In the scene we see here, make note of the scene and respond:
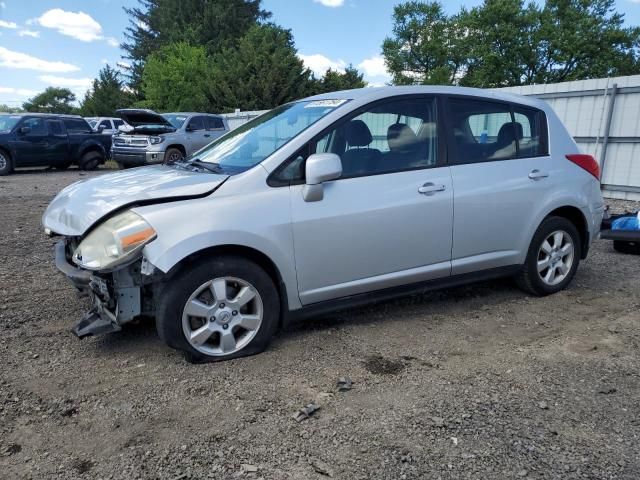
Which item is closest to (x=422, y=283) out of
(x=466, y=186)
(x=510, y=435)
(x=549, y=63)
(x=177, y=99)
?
(x=466, y=186)

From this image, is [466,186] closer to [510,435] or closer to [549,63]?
[510,435]

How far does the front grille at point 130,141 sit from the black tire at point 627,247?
12543 mm

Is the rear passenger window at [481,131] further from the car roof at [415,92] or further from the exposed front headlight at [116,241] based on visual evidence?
the exposed front headlight at [116,241]

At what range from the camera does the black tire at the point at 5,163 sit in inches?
593

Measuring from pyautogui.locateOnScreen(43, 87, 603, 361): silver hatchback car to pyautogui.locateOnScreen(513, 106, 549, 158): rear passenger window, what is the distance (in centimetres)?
1

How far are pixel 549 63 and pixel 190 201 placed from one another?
174 feet

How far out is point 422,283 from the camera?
3.99 m

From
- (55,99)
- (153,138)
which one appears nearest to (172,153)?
(153,138)

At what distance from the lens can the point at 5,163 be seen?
596 inches

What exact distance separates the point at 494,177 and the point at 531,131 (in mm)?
707

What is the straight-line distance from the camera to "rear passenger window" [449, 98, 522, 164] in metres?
4.13

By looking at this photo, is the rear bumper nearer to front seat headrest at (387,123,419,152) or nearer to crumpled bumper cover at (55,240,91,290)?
crumpled bumper cover at (55,240,91,290)

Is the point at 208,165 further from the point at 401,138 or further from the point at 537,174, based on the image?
the point at 537,174

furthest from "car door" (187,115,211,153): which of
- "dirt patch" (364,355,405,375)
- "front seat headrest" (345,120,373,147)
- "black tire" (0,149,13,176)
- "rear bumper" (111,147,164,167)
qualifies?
"dirt patch" (364,355,405,375)
